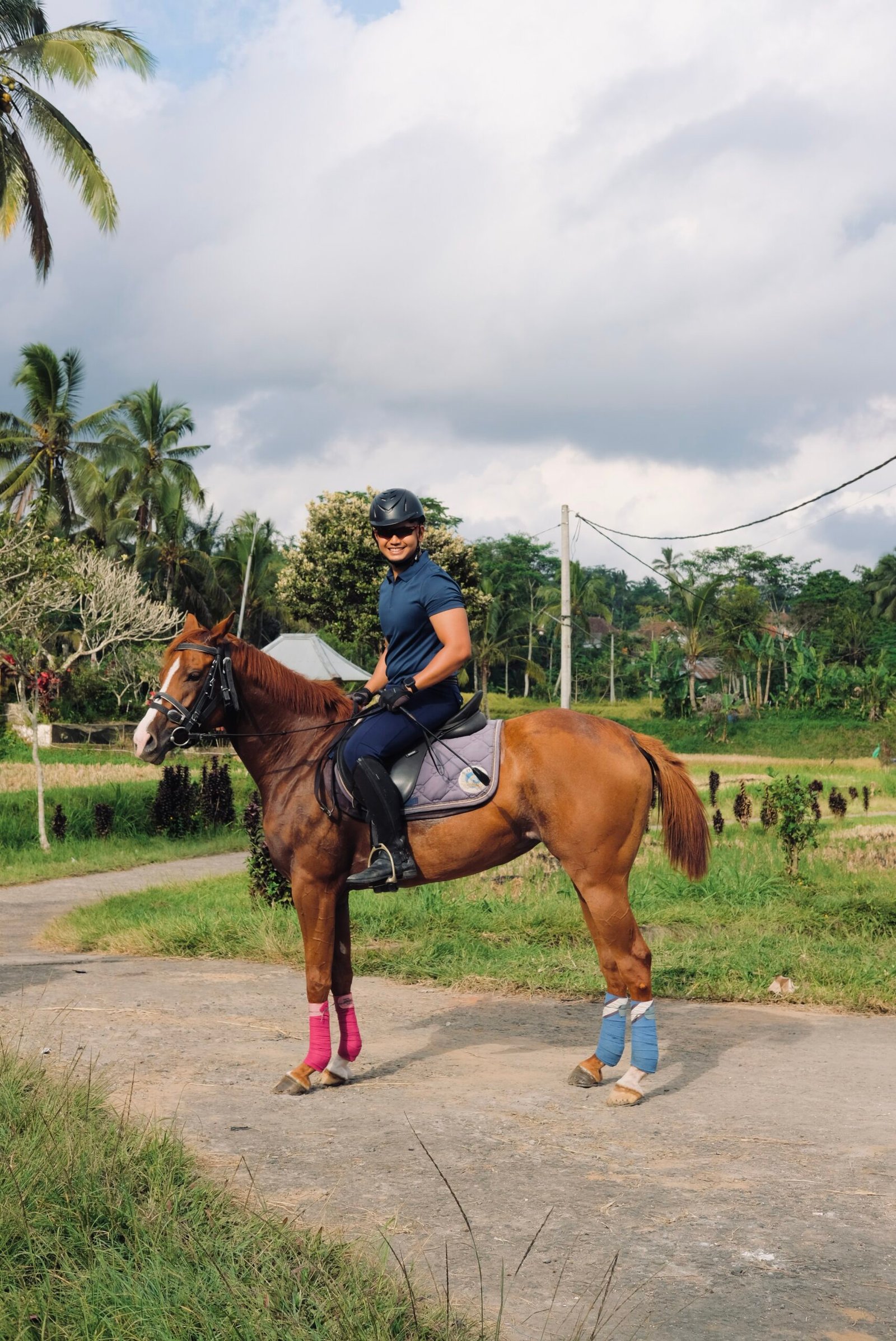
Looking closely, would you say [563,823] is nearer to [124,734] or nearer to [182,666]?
[182,666]

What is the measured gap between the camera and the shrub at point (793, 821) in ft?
38.6

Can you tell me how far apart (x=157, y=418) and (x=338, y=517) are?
9212 mm

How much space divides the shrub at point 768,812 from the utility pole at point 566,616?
729 cm

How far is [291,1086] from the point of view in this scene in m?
5.24

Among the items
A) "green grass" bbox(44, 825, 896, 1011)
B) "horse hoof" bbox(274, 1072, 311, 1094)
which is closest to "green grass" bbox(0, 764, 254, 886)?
"green grass" bbox(44, 825, 896, 1011)

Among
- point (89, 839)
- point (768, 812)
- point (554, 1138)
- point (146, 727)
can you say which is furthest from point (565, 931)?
point (89, 839)

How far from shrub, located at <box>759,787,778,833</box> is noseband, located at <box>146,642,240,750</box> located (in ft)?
28.5

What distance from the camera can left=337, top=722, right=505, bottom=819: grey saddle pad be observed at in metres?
5.46

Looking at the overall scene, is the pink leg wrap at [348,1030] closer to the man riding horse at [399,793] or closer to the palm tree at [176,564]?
the man riding horse at [399,793]

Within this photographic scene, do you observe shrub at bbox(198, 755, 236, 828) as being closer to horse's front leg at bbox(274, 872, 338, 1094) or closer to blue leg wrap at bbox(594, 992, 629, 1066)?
horse's front leg at bbox(274, 872, 338, 1094)

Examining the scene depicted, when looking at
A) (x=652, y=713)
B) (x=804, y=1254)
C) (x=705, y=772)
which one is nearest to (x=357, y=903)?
(x=804, y=1254)

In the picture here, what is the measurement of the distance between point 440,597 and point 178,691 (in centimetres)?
134

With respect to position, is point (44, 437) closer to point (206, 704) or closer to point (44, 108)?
point (44, 108)

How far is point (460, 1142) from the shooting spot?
14.6 feet
